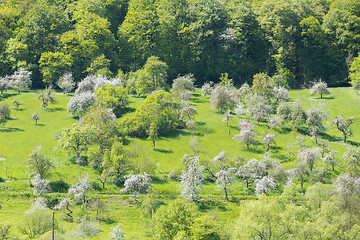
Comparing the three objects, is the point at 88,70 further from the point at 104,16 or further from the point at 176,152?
the point at 176,152

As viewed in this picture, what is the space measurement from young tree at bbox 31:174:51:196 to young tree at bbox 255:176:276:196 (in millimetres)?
33774

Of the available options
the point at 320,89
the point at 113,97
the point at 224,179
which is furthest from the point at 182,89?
the point at 224,179

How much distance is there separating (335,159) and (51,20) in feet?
281

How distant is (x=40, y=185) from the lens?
3260 inches

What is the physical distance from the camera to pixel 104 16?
148500 mm

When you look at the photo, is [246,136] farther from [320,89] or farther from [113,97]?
[113,97]

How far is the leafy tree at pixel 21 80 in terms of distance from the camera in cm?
12250

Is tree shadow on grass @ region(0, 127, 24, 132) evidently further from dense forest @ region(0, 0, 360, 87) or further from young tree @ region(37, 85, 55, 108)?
dense forest @ region(0, 0, 360, 87)

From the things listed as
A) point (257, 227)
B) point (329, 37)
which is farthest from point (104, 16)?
point (257, 227)

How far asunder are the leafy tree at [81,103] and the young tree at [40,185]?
1038 inches

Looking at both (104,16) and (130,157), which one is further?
(104,16)

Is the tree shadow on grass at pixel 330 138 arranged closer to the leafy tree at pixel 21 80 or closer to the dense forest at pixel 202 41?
the dense forest at pixel 202 41

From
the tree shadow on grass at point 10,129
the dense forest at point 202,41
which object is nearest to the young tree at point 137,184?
the tree shadow on grass at point 10,129

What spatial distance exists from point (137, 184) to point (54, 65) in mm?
54319
